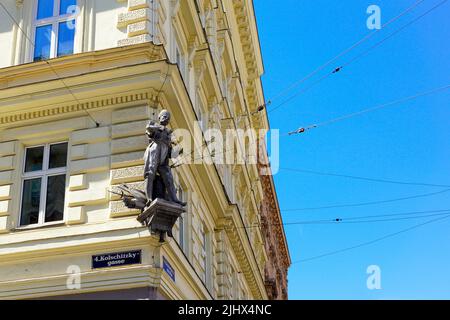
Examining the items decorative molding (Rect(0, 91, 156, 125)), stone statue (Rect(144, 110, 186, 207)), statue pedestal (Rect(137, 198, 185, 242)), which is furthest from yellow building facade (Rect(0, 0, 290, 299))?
stone statue (Rect(144, 110, 186, 207))

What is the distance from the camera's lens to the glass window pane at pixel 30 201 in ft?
54.3

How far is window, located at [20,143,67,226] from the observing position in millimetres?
16453

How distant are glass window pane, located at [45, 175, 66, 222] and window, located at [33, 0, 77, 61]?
3.43m

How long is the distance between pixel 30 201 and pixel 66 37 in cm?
446

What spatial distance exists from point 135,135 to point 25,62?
4.07 meters

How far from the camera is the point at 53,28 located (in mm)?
18375

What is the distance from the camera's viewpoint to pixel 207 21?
2550 cm

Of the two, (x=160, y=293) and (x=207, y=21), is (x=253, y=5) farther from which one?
(x=160, y=293)

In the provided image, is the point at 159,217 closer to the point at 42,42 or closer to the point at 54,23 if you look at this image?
the point at 42,42

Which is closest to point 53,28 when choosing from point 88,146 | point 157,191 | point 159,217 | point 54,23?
point 54,23

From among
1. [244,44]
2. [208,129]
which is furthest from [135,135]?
[244,44]

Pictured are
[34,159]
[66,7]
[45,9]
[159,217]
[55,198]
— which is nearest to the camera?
[159,217]

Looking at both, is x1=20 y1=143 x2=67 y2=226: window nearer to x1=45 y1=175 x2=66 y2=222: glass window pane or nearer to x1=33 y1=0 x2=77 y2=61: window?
x1=45 y1=175 x2=66 y2=222: glass window pane

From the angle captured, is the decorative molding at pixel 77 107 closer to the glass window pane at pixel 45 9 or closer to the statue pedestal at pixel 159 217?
the statue pedestal at pixel 159 217
